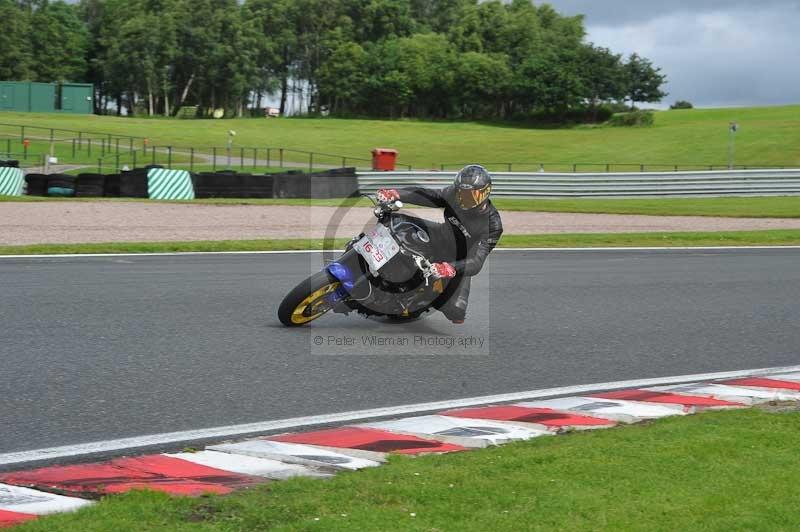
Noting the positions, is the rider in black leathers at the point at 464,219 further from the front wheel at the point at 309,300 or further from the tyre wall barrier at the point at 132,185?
the tyre wall barrier at the point at 132,185

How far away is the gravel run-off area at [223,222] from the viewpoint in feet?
60.7

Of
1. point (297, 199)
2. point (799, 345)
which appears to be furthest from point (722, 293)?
point (297, 199)

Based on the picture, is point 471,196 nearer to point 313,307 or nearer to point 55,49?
point 313,307

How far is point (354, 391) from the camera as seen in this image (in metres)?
7.20

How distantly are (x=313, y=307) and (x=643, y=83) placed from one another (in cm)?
10914

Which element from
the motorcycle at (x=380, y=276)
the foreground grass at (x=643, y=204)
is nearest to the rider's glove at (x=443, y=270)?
the motorcycle at (x=380, y=276)

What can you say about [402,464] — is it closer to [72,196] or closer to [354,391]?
[354,391]

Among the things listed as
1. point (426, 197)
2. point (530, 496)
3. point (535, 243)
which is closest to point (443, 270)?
point (426, 197)

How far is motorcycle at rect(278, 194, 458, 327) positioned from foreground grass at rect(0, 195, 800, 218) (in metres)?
17.0

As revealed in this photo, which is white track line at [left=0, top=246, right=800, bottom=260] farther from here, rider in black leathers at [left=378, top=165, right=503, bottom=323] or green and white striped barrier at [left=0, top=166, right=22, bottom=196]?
green and white striped barrier at [left=0, top=166, right=22, bottom=196]

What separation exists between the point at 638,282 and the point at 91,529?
10420 millimetres

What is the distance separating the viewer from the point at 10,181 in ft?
89.9

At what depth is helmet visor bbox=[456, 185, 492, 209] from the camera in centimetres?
870

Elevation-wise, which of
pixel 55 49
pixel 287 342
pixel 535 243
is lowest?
pixel 287 342
